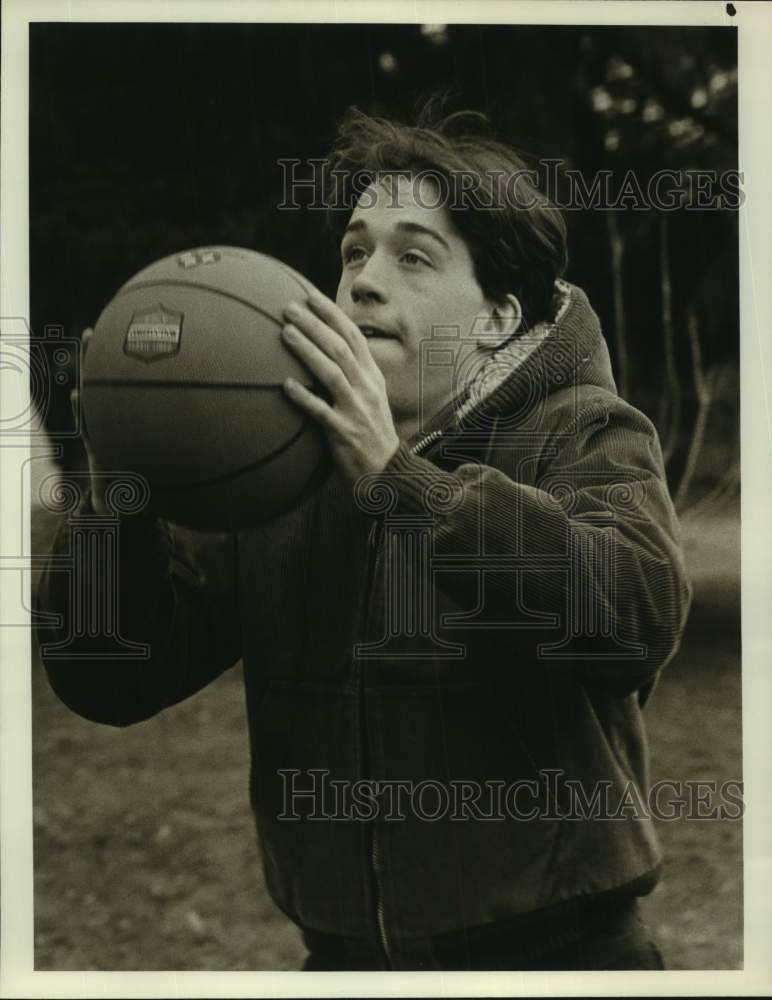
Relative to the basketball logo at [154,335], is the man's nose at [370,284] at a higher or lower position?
higher

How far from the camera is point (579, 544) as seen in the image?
3090 mm

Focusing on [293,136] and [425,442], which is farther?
[293,136]

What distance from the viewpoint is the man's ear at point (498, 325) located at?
3168mm

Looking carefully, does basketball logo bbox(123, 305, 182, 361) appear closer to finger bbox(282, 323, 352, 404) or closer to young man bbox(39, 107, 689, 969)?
finger bbox(282, 323, 352, 404)

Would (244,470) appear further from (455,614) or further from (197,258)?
(455,614)

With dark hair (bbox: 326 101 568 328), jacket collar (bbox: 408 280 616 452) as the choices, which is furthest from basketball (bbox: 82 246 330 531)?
dark hair (bbox: 326 101 568 328)

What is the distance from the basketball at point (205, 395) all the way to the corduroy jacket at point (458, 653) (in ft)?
1.31

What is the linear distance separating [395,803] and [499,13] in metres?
1.99

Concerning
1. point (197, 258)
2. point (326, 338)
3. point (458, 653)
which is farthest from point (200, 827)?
point (197, 258)

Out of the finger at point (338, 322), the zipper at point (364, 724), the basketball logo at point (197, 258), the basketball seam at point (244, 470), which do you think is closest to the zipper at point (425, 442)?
the zipper at point (364, 724)

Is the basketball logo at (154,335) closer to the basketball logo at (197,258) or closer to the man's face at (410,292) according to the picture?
the basketball logo at (197,258)

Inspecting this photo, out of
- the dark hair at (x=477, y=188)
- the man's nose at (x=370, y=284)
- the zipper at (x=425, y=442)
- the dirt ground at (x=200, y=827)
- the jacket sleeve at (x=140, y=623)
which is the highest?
the dark hair at (x=477, y=188)

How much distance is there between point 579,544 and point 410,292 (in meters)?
0.72

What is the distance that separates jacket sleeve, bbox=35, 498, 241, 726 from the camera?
10.3ft
